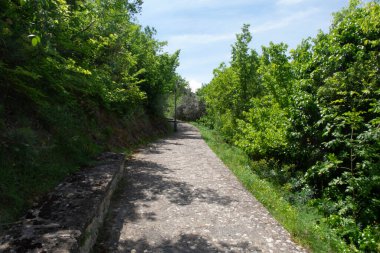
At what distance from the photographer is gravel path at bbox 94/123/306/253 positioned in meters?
5.15

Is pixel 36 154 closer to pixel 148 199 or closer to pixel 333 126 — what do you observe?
pixel 148 199

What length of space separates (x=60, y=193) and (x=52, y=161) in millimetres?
1628

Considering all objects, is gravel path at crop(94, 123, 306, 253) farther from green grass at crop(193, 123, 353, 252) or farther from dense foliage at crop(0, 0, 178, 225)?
dense foliage at crop(0, 0, 178, 225)

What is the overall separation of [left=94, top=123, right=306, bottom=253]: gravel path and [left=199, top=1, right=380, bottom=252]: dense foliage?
189 centimetres

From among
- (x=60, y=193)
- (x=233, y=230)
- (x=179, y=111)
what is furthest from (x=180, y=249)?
(x=179, y=111)

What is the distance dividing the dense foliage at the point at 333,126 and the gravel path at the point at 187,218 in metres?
1.89

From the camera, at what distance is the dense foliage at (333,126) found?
700 cm

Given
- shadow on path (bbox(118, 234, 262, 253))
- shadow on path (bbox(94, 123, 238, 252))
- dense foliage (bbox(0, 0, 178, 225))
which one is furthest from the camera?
dense foliage (bbox(0, 0, 178, 225))

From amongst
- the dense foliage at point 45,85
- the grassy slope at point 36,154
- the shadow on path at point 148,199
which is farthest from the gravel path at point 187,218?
the dense foliage at point 45,85

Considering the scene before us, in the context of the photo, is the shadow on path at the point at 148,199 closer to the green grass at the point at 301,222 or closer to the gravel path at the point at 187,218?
the gravel path at the point at 187,218

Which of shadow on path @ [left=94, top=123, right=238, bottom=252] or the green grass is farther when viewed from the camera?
the green grass

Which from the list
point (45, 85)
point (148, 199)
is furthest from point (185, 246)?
point (45, 85)

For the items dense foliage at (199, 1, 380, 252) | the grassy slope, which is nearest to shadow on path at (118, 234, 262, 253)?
the grassy slope

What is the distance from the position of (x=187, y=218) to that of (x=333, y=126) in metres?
5.55
